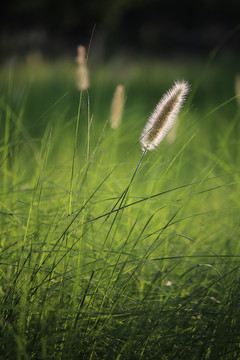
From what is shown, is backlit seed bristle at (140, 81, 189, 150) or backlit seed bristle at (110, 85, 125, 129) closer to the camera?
backlit seed bristle at (140, 81, 189, 150)

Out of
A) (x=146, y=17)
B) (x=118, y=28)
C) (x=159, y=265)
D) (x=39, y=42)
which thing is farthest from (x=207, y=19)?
(x=159, y=265)

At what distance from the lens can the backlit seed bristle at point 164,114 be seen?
1363 mm

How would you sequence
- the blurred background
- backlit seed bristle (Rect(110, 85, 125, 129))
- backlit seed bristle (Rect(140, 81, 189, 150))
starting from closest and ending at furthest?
backlit seed bristle (Rect(140, 81, 189, 150)) < backlit seed bristle (Rect(110, 85, 125, 129)) < the blurred background

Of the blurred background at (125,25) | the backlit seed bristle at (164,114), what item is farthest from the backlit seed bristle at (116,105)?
the blurred background at (125,25)

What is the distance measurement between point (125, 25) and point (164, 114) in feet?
62.5

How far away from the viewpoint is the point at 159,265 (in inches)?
70.1

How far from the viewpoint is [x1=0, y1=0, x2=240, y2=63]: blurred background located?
52.4ft

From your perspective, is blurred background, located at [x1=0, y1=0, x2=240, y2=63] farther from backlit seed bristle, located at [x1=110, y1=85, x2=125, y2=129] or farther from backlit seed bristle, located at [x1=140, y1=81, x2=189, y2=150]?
backlit seed bristle, located at [x1=140, y1=81, x2=189, y2=150]

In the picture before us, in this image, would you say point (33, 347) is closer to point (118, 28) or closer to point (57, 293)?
point (57, 293)

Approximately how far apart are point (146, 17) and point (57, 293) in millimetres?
20376

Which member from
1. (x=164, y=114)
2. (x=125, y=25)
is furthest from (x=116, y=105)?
(x=125, y=25)

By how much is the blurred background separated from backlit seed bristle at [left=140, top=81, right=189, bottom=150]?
14.2 metres

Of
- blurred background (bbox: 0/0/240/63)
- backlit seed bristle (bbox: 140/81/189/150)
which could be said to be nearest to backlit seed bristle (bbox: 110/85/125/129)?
backlit seed bristle (bbox: 140/81/189/150)

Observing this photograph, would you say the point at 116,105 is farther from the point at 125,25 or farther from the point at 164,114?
the point at 125,25
